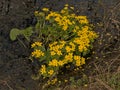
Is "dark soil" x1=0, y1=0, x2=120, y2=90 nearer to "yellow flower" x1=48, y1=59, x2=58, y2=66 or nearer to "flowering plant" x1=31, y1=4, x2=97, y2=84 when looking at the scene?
"flowering plant" x1=31, y1=4, x2=97, y2=84

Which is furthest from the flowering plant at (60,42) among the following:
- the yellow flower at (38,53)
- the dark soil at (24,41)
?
the dark soil at (24,41)

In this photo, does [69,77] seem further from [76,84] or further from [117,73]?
[117,73]

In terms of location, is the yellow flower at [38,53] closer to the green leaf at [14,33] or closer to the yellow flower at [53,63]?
the yellow flower at [53,63]

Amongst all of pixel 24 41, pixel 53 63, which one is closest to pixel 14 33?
pixel 24 41

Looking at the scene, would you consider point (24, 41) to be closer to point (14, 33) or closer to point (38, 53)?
point (14, 33)

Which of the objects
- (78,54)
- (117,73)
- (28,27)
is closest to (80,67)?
(78,54)

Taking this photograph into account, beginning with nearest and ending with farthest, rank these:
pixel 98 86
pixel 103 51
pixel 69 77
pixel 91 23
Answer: pixel 98 86 → pixel 69 77 → pixel 103 51 → pixel 91 23
